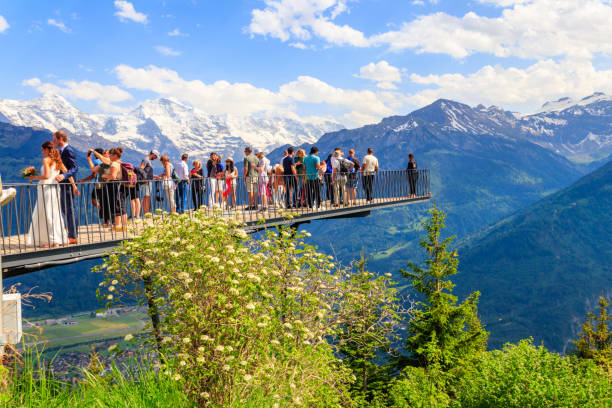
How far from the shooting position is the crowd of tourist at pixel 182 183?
34.4 feet

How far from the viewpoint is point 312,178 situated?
55.3 feet

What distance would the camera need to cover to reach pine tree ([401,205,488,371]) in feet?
85.6

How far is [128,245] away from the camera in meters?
8.24

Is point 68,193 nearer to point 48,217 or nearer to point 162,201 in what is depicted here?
point 48,217

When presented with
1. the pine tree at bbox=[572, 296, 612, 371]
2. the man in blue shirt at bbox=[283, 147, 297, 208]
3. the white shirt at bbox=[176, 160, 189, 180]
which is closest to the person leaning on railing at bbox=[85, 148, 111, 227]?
the white shirt at bbox=[176, 160, 189, 180]

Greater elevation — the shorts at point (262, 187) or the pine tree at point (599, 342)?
the shorts at point (262, 187)

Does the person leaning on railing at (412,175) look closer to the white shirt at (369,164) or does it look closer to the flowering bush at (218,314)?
the white shirt at (369,164)

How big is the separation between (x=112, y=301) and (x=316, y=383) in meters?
4.05

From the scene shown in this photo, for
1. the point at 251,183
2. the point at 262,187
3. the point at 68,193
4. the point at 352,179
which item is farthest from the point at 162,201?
the point at 352,179

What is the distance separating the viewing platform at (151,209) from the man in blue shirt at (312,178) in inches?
3.1

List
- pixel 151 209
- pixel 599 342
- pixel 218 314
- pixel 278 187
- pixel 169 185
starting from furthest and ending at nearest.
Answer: pixel 599 342 → pixel 278 187 → pixel 169 185 → pixel 151 209 → pixel 218 314

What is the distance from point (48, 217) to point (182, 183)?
5535mm

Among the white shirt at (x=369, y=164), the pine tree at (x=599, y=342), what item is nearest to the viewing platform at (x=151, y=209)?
the white shirt at (x=369, y=164)

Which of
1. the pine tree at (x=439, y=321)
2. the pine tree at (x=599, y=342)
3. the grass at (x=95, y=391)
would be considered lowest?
the pine tree at (x=599, y=342)
